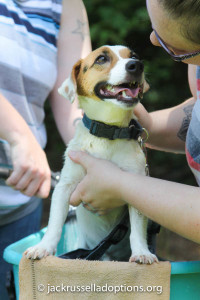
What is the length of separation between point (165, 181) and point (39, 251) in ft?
1.25

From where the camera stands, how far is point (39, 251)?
3.68ft

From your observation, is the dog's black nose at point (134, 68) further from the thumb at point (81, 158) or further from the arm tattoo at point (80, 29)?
the arm tattoo at point (80, 29)

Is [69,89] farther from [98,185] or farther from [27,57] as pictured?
[98,185]

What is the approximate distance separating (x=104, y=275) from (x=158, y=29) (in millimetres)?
591

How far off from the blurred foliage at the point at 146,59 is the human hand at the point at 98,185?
1.98 m

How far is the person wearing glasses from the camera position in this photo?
3.10 ft

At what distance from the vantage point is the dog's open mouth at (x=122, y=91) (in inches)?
51.0

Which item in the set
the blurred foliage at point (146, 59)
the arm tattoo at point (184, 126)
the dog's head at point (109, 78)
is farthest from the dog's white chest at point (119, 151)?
the blurred foliage at point (146, 59)

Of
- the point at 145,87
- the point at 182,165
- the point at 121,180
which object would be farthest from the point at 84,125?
the point at 182,165

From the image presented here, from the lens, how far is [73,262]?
99cm

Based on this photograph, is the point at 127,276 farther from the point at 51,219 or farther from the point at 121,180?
the point at 51,219

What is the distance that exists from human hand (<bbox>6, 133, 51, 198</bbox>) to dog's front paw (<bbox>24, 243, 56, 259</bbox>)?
0.14 m

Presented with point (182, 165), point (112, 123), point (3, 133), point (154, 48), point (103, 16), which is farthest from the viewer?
point (182, 165)

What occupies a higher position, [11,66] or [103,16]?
[11,66]
